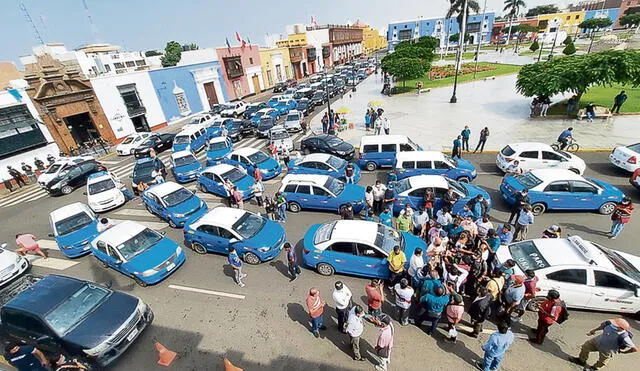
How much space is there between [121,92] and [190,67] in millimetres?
10703

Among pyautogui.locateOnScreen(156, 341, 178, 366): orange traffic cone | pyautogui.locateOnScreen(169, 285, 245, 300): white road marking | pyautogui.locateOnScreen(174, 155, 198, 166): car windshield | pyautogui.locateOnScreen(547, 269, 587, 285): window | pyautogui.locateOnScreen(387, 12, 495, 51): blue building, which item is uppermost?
pyautogui.locateOnScreen(387, 12, 495, 51): blue building

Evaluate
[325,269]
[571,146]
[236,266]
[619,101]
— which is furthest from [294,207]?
[619,101]

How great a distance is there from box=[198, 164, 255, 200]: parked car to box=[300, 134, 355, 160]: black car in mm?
4916

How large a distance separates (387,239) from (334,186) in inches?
171

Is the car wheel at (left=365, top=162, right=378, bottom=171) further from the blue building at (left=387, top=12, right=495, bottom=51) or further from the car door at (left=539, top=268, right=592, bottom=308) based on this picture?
the blue building at (left=387, top=12, right=495, bottom=51)

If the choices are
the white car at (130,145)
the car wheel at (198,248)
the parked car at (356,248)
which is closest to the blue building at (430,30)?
the white car at (130,145)

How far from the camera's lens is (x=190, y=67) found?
3716cm

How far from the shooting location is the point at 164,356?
7.01 meters

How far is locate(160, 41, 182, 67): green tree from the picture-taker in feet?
249

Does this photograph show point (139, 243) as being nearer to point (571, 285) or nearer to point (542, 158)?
point (571, 285)

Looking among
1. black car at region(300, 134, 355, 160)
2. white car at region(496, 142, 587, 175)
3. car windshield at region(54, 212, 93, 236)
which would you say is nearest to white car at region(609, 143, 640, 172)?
white car at region(496, 142, 587, 175)

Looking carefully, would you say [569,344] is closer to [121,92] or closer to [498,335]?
[498,335]

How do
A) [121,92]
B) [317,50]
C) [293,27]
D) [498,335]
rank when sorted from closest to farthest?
[498,335]
[121,92]
[317,50]
[293,27]

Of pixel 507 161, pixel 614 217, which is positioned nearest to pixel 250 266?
pixel 614 217
